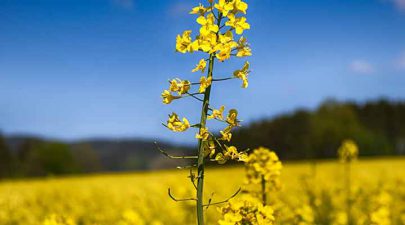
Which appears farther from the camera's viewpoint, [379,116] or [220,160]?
[379,116]

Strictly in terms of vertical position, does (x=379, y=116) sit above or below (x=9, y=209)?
above

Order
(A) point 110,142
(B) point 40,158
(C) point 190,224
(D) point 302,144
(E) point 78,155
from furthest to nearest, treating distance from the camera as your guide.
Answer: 1. (A) point 110,142
2. (E) point 78,155
3. (B) point 40,158
4. (D) point 302,144
5. (C) point 190,224

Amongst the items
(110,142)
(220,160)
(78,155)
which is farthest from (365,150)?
(110,142)

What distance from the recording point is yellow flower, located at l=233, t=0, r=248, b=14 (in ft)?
8.63

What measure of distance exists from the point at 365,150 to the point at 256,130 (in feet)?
31.7

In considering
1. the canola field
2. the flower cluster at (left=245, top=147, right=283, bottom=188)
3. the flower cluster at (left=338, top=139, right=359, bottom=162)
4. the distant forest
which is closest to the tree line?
the distant forest

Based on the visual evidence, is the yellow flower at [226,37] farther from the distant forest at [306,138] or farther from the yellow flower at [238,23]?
the distant forest at [306,138]

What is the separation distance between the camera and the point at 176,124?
2631 mm

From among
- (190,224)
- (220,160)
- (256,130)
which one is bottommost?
(190,224)

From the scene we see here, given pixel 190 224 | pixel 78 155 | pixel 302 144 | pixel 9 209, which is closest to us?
Result: pixel 190 224

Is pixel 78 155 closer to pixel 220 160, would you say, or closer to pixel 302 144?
pixel 302 144

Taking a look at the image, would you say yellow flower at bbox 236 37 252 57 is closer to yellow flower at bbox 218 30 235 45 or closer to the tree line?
yellow flower at bbox 218 30 235 45

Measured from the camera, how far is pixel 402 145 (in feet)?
200

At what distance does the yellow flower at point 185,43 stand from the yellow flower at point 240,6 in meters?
0.24
